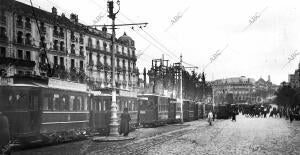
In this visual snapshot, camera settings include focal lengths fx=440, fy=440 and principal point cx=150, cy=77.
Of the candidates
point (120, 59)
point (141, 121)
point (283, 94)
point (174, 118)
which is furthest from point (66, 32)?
point (283, 94)

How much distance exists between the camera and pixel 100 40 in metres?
77.0

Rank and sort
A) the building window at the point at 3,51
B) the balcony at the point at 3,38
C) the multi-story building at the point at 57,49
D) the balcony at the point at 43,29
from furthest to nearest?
the balcony at the point at 43,29 < the multi-story building at the point at 57,49 < the building window at the point at 3,51 < the balcony at the point at 3,38

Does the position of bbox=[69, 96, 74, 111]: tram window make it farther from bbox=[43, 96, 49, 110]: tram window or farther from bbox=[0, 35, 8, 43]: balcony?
bbox=[0, 35, 8, 43]: balcony

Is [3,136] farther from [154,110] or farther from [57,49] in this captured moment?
[57,49]

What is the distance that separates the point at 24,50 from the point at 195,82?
42184 millimetres

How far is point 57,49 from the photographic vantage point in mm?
63281

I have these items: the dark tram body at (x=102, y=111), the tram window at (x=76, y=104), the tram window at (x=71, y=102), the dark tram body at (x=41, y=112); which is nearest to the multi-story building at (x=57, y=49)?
the dark tram body at (x=102, y=111)

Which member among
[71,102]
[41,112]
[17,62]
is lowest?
[41,112]

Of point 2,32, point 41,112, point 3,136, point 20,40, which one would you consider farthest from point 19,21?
point 3,136

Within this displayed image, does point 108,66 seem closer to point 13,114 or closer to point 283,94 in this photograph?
Answer: point 283,94

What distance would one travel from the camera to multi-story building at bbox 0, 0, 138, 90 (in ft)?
173

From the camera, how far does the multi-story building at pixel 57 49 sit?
173 feet

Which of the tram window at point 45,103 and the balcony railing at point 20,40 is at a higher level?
the balcony railing at point 20,40

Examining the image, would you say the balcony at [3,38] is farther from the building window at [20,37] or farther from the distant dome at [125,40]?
the distant dome at [125,40]
